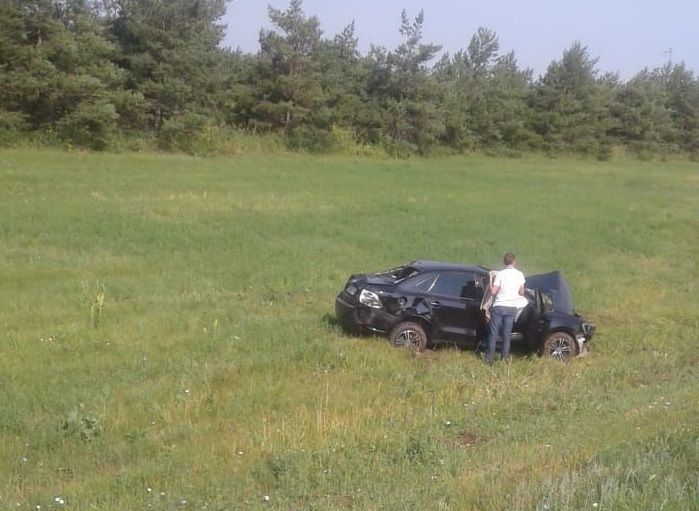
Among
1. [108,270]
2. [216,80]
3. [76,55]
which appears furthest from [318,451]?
[216,80]

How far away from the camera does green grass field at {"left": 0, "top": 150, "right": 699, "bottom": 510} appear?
19.8ft

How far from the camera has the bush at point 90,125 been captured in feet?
118

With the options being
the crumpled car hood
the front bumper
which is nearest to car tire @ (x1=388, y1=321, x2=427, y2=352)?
the front bumper

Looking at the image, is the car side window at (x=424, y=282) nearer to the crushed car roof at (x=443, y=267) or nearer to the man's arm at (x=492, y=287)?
the crushed car roof at (x=443, y=267)

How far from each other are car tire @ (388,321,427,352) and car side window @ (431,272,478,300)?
0.70 metres

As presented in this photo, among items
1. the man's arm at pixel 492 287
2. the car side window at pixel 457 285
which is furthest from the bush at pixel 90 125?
the man's arm at pixel 492 287

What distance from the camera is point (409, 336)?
40.1 ft

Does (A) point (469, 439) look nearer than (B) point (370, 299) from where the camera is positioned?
Yes

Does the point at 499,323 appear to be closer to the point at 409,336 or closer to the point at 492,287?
the point at 492,287

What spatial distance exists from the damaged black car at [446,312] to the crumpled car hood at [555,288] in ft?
0.05

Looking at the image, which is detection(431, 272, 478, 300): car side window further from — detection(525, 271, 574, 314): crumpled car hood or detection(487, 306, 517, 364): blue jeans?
detection(525, 271, 574, 314): crumpled car hood

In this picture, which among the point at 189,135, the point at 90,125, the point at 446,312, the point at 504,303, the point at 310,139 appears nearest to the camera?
the point at 504,303

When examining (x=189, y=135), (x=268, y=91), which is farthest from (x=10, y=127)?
(x=268, y=91)

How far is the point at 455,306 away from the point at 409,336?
34.2 inches
